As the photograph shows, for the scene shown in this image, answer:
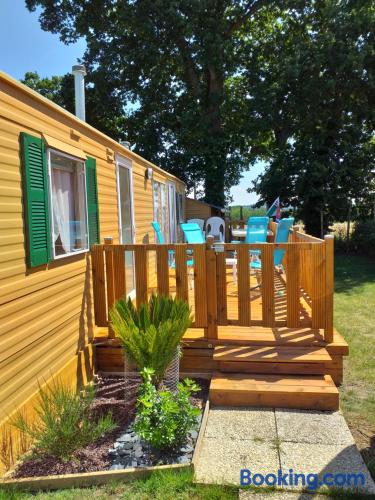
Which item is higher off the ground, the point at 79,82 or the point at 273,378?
the point at 79,82

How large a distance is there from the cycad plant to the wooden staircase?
0.57 m

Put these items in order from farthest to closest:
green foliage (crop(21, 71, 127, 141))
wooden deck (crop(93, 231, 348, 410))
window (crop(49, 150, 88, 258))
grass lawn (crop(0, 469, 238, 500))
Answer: green foliage (crop(21, 71, 127, 141)) → wooden deck (crop(93, 231, 348, 410)) → window (crop(49, 150, 88, 258)) → grass lawn (crop(0, 469, 238, 500))

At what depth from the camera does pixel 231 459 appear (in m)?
2.63

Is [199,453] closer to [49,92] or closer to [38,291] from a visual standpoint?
[38,291]

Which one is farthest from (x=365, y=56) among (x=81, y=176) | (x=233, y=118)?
(x=81, y=176)

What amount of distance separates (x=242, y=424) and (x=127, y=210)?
362cm

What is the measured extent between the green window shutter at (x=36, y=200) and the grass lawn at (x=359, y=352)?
102 inches

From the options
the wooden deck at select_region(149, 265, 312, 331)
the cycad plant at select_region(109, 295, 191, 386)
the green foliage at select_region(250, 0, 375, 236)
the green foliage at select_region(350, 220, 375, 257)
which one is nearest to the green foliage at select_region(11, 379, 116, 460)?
the cycad plant at select_region(109, 295, 191, 386)

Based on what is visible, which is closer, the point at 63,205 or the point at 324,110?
the point at 63,205

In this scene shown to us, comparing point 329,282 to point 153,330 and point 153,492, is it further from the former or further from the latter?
point 153,492

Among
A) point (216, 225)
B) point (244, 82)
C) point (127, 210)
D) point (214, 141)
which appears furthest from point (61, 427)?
point (244, 82)

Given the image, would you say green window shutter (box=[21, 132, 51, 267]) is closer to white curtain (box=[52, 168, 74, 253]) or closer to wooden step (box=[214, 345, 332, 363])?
white curtain (box=[52, 168, 74, 253])

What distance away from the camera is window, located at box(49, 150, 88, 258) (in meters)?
3.39

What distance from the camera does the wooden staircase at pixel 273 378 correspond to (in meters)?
3.31
